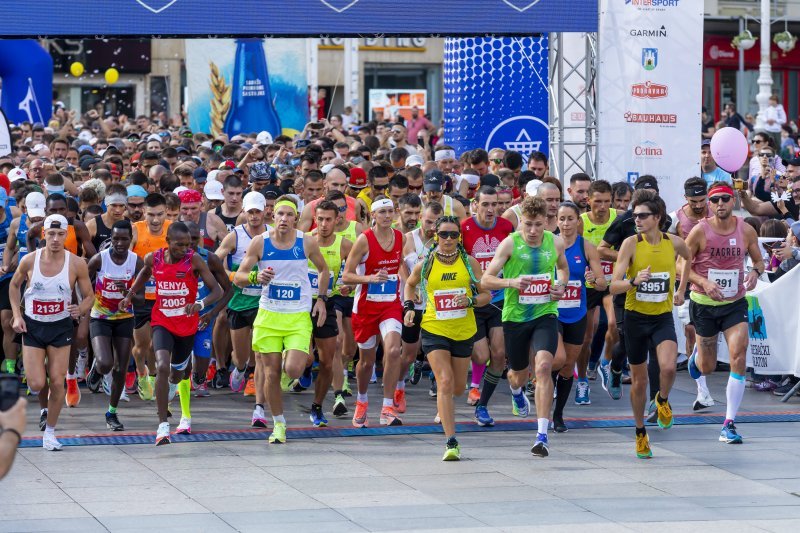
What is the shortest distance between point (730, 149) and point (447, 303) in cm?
641

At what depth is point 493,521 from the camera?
8.11 metres

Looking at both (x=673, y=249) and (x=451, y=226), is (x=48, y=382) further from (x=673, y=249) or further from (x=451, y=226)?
(x=673, y=249)

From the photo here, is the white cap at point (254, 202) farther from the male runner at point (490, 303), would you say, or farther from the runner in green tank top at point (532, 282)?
the runner in green tank top at point (532, 282)

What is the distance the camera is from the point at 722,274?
36.8ft

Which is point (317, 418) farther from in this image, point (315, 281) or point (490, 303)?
point (490, 303)

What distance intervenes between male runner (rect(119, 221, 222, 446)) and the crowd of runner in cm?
2

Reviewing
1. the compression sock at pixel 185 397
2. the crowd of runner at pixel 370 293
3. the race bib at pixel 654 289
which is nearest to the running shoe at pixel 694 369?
the crowd of runner at pixel 370 293

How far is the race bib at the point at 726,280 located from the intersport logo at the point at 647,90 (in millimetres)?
4840

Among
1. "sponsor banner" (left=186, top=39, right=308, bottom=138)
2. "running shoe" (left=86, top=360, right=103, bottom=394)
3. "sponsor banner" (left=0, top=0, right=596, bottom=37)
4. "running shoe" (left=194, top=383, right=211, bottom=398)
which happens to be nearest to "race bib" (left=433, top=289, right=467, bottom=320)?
"running shoe" (left=194, top=383, right=211, bottom=398)

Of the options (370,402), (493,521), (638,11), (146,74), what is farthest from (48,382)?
(146,74)

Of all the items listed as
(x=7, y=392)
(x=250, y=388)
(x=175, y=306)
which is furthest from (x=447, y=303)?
(x=7, y=392)

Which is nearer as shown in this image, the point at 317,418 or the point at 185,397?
the point at 185,397

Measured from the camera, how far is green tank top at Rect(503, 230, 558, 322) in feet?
34.2

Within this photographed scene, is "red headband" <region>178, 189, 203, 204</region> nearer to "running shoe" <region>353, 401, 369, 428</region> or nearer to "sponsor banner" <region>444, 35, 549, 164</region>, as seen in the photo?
"running shoe" <region>353, 401, 369, 428</region>
